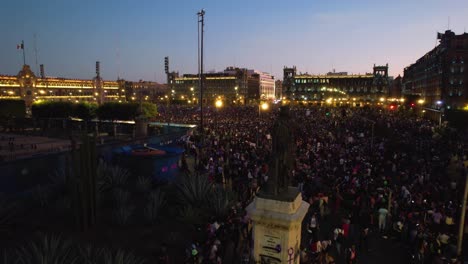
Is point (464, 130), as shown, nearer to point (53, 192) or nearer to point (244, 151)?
point (244, 151)

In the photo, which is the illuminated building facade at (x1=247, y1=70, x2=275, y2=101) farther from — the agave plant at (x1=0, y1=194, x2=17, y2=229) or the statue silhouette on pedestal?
the statue silhouette on pedestal

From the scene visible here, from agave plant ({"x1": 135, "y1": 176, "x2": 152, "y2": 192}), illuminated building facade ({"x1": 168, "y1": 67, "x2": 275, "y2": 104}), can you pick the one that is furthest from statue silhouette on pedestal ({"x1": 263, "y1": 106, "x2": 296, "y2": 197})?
illuminated building facade ({"x1": 168, "y1": 67, "x2": 275, "y2": 104})

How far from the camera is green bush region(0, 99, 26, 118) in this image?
39.7 m

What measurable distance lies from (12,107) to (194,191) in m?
38.7

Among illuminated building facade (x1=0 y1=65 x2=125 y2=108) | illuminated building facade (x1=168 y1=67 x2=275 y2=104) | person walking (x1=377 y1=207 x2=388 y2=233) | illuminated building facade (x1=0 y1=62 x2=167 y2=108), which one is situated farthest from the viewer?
illuminated building facade (x1=168 y1=67 x2=275 y2=104)

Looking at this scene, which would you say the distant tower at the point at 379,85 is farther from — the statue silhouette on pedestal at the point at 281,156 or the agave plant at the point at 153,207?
the statue silhouette on pedestal at the point at 281,156

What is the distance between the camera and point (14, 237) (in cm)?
959

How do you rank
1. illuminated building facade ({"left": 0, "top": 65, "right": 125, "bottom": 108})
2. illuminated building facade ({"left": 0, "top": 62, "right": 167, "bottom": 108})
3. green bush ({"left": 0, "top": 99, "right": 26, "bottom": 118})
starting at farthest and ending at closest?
illuminated building facade ({"left": 0, "top": 62, "right": 167, "bottom": 108}) → illuminated building facade ({"left": 0, "top": 65, "right": 125, "bottom": 108}) → green bush ({"left": 0, "top": 99, "right": 26, "bottom": 118})

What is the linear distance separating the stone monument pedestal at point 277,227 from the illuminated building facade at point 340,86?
12453 cm

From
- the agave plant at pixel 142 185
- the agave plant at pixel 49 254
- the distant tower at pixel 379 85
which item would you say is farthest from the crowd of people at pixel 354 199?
the distant tower at pixel 379 85

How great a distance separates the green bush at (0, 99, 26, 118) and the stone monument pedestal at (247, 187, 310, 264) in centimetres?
4203

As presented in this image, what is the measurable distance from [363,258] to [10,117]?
39377 millimetres

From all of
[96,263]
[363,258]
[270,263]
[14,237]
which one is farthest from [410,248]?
[14,237]

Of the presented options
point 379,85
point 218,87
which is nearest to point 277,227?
point 379,85
